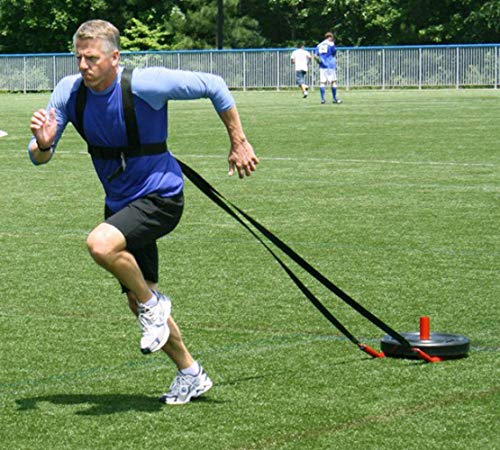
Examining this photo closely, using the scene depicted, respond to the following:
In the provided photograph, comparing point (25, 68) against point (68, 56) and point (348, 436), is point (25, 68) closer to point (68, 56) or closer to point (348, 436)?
point (68, 56)

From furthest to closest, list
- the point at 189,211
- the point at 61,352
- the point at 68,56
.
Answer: the point at 68,56, the point at 189,211, the point at 61,352

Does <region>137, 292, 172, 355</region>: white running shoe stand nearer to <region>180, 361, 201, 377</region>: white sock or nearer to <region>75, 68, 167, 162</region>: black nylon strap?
<region>180, 361, 201, 377</region>: white sock

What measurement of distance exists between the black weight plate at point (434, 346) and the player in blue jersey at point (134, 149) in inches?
52.4

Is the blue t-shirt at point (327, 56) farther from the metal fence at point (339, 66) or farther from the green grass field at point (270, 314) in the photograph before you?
the green grass field at point (270, 314)

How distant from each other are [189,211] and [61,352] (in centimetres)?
732

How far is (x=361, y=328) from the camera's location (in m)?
8.61

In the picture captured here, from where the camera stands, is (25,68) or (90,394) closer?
(90,394)

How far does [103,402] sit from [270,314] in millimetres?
2573

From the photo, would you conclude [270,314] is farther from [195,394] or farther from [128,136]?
[128,136]

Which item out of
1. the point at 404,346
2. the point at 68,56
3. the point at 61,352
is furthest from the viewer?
the point at 68,56

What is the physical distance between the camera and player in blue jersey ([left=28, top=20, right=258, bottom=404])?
6.39 m

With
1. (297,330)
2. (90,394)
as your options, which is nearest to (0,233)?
(297,330)

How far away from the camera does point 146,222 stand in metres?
6.54

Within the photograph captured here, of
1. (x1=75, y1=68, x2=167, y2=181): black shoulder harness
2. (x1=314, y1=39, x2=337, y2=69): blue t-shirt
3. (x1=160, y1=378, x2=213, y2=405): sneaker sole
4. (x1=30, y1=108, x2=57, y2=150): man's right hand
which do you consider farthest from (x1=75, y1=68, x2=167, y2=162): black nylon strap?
(x1=314, y1=39, x2=337, y2=69): blue t-shirt
